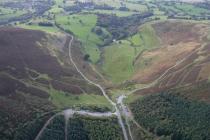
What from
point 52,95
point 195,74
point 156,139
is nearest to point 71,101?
point 52,95

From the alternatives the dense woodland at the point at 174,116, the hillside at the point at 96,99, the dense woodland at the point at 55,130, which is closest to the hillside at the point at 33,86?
the hillside at the point at 96,99

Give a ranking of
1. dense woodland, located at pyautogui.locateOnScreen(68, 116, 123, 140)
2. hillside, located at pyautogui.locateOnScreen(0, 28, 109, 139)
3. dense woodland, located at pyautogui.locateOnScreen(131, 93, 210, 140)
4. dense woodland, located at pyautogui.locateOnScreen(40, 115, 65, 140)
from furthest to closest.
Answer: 1. dense woodland, located at pyautogui.locateOnScreen(68, 116, 123, 140)
2. hillside, located at pyautogui.locateOnScreen(0, 28, 109, 139)
3. dense woodland, located at pyautogui.locateOnScreen(131, 93, 210, 140)
4. dense woodland, located at pyautogui.locateOnScreen(40, 115, 65, 140)

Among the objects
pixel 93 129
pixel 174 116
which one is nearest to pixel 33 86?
pixel 93 129

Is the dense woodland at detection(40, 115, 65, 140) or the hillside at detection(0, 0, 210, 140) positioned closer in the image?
the dense woodland at detection(40, 115, 65, 140)

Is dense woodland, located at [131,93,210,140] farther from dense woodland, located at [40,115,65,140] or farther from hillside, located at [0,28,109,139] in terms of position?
dense woodland, located at [40,115,65,140]

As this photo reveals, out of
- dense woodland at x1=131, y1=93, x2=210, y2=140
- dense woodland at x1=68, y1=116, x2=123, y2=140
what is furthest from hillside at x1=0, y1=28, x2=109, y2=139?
dense woodland at x1=131, y1=93, x2=210, y2=140

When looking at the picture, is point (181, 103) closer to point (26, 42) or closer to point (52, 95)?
point (52, 95)

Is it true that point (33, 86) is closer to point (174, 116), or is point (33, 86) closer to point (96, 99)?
point (96, 99)

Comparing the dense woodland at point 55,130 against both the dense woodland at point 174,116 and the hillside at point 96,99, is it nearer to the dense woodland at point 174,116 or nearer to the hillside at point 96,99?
the hillside at point 96,99

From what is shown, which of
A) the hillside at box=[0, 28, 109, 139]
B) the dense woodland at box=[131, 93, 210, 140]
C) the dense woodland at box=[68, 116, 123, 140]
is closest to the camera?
the dense woodland at box=[131, 93, 210, 140]
